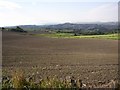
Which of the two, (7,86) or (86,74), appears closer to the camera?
(7,86)

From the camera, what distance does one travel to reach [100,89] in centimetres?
920

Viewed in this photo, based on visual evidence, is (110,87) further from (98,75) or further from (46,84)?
(98,75)

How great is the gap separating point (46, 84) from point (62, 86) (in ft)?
1.65

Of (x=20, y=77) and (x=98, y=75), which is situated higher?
(x=20, y=77)

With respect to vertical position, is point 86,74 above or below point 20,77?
below

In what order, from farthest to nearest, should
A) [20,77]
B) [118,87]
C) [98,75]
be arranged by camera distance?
1. [98,75]
2. [20,77]
3. [118,87]

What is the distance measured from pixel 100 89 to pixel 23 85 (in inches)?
91.2

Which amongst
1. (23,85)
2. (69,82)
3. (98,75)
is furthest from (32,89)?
(98,75)

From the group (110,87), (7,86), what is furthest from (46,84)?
(110,87)

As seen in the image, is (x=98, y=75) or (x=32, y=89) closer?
(x=32, y=89)

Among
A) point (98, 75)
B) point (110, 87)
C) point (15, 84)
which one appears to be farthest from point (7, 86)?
point (98, 75)

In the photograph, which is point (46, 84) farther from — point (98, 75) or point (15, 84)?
point (98, 75)

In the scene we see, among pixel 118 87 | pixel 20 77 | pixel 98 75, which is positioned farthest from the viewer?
pixel 98 75

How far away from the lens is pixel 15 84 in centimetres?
955
